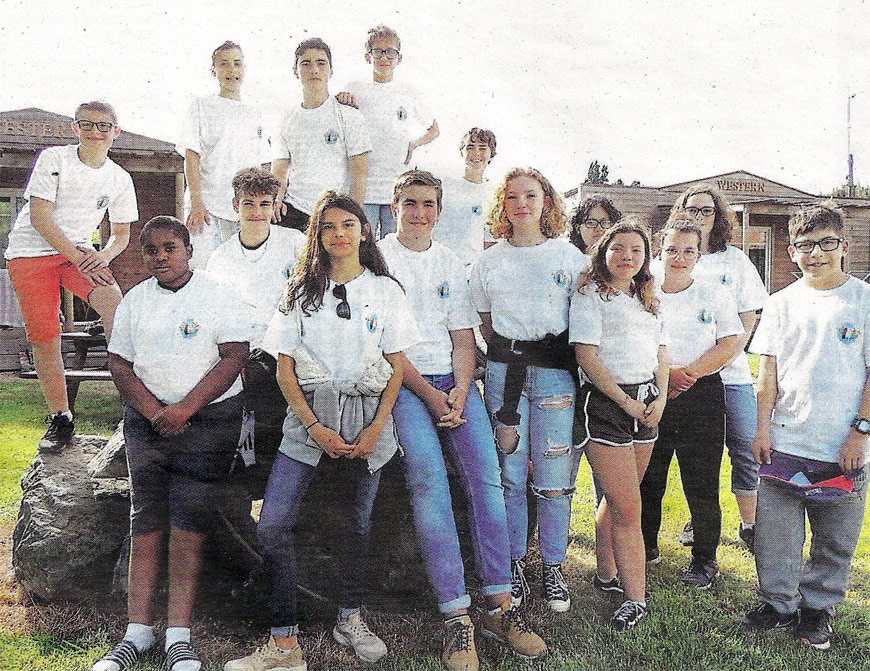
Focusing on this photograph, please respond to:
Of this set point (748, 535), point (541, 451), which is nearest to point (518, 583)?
point (541, 451)

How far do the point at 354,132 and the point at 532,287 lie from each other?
1.42 meters

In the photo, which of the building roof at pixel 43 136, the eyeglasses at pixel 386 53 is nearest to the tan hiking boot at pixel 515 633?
the eyeglasses at pixel 386 53

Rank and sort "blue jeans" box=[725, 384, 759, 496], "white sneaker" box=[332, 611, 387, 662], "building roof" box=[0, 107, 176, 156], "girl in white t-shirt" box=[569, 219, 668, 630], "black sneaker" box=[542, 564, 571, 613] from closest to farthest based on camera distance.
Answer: "white sneaker" box=[332, 611, 387, 662]
"girl in white t-shirt" box=[569, 219, 668, 630]
"black sneaker" box=[542, 564, 571, 613]
"blue jeans" box=[725, 384, 759, 496]
"building roof" box=[0, 107, 176, 156]

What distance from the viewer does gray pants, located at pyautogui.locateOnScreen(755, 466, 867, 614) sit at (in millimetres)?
3008

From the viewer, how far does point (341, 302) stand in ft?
8.79

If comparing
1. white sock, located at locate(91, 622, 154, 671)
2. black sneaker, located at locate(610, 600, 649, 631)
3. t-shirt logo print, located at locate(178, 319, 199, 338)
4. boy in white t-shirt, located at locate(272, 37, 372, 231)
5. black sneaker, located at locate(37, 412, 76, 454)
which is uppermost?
boy in white t-shirt, located at locate(272, 37, 372, 231)

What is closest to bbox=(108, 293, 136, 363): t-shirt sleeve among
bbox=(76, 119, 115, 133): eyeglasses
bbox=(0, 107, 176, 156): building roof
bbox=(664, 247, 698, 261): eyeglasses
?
bbox=(76, 119, 115, 133): eyeglasses

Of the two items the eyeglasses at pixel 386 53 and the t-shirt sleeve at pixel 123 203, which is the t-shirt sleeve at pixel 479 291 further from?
the t-shirt sleeve at pixel 123 203

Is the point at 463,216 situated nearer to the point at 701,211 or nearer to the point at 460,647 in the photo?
the point at 701,211

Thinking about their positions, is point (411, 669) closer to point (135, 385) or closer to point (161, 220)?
point (135, 385)

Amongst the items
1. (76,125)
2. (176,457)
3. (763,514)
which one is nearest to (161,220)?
(176,457)

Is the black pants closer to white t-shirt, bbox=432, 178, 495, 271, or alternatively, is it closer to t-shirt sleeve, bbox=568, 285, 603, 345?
t-shirt sleeve, bbox=568, 285, 603, 345

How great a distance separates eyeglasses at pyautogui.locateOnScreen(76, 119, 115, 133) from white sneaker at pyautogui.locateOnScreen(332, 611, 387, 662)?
240 centimetres

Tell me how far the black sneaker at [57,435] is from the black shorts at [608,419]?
2.44 m
